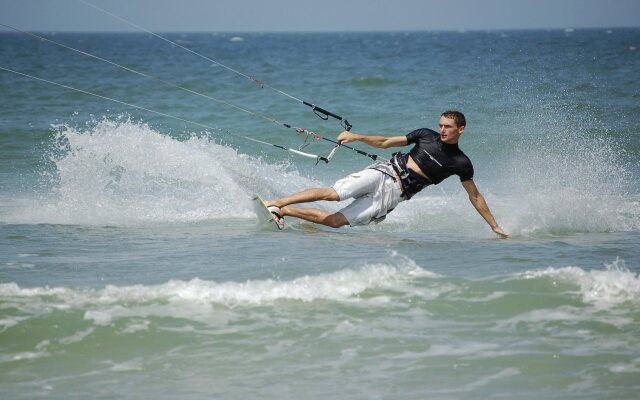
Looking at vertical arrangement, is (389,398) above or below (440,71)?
below

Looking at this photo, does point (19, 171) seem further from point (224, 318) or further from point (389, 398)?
point (389, 398)

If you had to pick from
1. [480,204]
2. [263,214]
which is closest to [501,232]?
[480,204]

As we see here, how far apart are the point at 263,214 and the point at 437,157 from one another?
1.97 metres

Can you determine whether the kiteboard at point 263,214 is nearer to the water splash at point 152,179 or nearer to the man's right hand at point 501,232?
the water splash at point 152,179

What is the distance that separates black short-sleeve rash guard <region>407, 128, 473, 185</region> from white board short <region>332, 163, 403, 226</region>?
35 cm

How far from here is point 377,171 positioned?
891cm

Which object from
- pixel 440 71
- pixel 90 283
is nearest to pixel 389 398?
pixel 90 283

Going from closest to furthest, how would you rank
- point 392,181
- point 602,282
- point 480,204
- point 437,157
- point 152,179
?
1. point 602,282
2. point 437,157
3. point 480,204
4. point 392,181
5. point 152,179

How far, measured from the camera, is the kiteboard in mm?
8938

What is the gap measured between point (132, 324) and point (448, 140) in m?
3.97

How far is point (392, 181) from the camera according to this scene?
8906 millimetres

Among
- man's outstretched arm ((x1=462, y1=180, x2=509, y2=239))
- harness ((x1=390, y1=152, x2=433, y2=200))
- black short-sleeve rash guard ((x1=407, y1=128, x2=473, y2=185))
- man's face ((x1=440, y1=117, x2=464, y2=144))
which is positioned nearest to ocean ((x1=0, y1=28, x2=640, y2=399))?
man's outstretched arm ((x1=462, y1=180, x2=509, y2=239))

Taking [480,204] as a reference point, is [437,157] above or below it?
above

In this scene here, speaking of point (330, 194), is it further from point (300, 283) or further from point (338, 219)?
point (300, 283)
